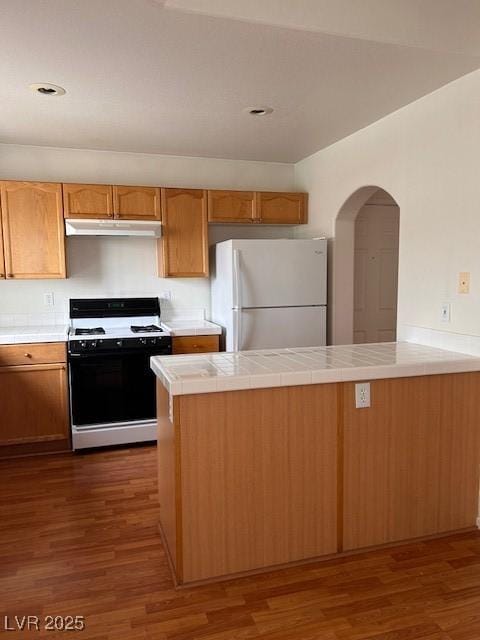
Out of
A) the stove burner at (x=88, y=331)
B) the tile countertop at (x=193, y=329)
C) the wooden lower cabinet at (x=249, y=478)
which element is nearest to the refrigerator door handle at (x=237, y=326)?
the tile countertop at (x=193, y=329)

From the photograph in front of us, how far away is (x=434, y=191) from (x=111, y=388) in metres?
2.67

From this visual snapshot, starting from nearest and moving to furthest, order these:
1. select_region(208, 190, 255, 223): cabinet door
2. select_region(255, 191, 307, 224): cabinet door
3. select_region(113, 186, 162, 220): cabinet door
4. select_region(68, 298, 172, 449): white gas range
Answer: select_region(68, 298, 172, 449): white gas range
select_region(113, 186, 162, 220): cabinet door
select_region(208, 190, 255, 223): cabinet door
select_region(255, 191, 307, 224): cabinet door

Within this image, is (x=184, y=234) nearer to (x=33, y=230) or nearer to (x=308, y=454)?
(x=33, y=230)

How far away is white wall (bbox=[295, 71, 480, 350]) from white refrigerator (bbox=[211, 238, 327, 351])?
76cm

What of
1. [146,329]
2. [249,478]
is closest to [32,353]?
[146,329]

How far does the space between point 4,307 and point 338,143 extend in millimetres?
3052

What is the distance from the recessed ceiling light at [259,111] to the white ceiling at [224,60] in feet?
0.17

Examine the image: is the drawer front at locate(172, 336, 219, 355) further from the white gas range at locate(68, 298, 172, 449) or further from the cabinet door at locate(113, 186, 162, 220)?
the cabinet door at locate(113, 186, 162, 220)

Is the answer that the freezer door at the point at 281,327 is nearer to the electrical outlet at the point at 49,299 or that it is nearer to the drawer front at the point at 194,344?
the drawer front at the point at 194,344

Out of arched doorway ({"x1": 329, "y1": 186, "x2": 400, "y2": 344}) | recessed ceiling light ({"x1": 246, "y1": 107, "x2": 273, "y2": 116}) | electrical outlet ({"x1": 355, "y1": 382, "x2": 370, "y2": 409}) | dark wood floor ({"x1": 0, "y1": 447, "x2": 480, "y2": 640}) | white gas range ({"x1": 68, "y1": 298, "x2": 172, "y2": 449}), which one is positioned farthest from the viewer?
arched doorway ({"x1": 329, "y1": 186, "x2": 400, "y2": 344})

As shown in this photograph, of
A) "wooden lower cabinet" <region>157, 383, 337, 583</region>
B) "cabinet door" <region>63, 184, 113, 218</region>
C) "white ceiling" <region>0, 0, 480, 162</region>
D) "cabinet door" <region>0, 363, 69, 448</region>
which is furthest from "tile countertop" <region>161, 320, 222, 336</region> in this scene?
"wooden lower cabinet" <region>157, 383, 337, 583</region>

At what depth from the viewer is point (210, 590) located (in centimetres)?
216

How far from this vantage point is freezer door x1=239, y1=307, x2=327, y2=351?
3.92 m

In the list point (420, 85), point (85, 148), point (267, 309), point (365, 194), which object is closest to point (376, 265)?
point (365, 194)
